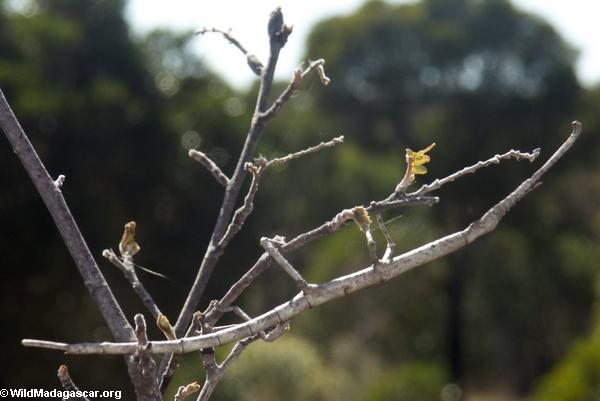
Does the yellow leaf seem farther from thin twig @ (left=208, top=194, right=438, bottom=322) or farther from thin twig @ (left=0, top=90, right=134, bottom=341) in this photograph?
thin twig @ (left=0, top=90, right=134, bottom=341)

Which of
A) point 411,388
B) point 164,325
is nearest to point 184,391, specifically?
point 164,325

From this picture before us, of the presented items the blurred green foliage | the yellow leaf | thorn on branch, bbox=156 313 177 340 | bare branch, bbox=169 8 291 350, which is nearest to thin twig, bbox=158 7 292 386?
bare branch, bbox=169 8 291 350

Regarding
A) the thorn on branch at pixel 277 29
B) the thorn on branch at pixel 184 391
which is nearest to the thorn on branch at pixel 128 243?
the thorn on branch at pixel 184 391

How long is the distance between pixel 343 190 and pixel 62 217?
10973 mm

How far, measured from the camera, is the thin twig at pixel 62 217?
0.92 meters

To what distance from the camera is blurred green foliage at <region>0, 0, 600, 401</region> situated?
7.38 meters

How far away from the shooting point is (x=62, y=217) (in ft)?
3.05

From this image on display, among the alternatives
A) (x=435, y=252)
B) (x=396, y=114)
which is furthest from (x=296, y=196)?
(x=435, y=252)

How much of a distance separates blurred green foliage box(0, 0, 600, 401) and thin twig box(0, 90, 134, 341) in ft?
9.84

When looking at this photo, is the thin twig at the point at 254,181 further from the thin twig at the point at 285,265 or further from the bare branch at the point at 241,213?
the thin twig at the point at 285,265

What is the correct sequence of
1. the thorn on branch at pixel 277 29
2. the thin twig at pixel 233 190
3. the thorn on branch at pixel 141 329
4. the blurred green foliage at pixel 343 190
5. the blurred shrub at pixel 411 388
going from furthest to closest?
the blurred shrub at pixel 411 388 → the blurred green foliage at pixel 343 190 → the thorn on branch at pixel 277 29 → the thin twig at pixel 233 190 → the thorn on branch at pixel 141 329

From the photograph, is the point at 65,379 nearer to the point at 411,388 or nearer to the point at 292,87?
the point at 292,87

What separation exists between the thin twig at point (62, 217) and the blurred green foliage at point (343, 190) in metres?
3.00

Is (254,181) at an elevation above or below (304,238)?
above
